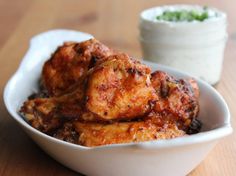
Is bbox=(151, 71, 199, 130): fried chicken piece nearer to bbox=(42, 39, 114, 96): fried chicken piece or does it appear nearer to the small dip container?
bbox=(42, 39, 114, 96): fried chicken piece

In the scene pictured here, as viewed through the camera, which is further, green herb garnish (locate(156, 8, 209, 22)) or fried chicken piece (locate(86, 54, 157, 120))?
green herb garnish (locate(156, 8, 209, 22))

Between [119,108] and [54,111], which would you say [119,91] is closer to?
[119,108]

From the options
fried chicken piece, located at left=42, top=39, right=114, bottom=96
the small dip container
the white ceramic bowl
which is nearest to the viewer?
the white ceramic bowl

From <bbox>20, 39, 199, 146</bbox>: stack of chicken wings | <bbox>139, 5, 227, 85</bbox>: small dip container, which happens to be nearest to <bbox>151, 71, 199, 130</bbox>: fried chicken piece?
<bbox>20, 39, 199, 146</bbox>: stack of chicken wings

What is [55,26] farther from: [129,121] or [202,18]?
[129,121]

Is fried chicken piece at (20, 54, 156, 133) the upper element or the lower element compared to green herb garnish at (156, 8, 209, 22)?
upper
